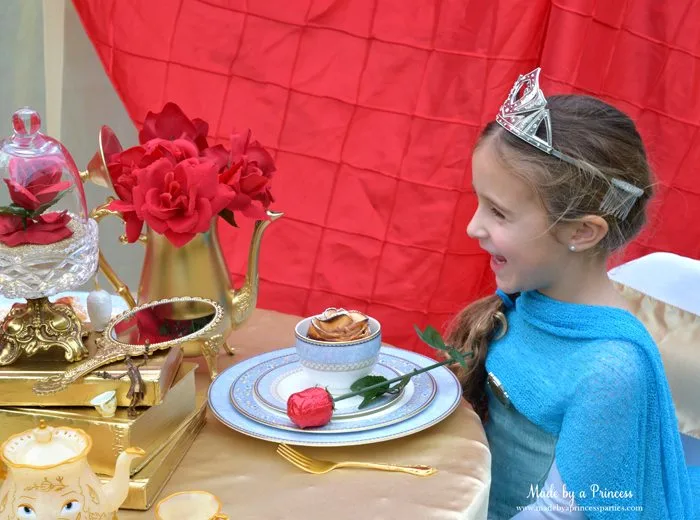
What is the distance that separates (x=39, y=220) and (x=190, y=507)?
16.1 inches

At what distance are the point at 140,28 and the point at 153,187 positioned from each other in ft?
3.93

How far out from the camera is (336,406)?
1016mm

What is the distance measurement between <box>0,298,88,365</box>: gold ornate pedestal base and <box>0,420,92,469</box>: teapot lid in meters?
0.22

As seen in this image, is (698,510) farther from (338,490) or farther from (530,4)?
(530,4)

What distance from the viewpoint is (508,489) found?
3.99 ft

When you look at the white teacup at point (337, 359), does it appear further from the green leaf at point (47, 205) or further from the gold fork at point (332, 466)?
the green leaf at point (47, 205)

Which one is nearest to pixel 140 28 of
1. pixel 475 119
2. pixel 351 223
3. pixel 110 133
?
pixel 351 223

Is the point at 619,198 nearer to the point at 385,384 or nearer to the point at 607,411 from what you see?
the point at 607,411

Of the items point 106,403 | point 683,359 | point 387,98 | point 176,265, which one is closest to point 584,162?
point 683,359

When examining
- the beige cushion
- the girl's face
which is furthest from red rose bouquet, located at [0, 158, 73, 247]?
the beige cushion

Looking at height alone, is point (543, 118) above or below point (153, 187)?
above

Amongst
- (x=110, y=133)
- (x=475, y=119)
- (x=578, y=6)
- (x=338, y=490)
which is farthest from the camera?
(x=475, y=119)

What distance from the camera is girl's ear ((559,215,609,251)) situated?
1.10 metres

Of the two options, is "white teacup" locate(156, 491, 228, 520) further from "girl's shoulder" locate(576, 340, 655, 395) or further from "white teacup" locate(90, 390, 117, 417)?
"girl's shoulder" locate(576, 340, 655, 395)
